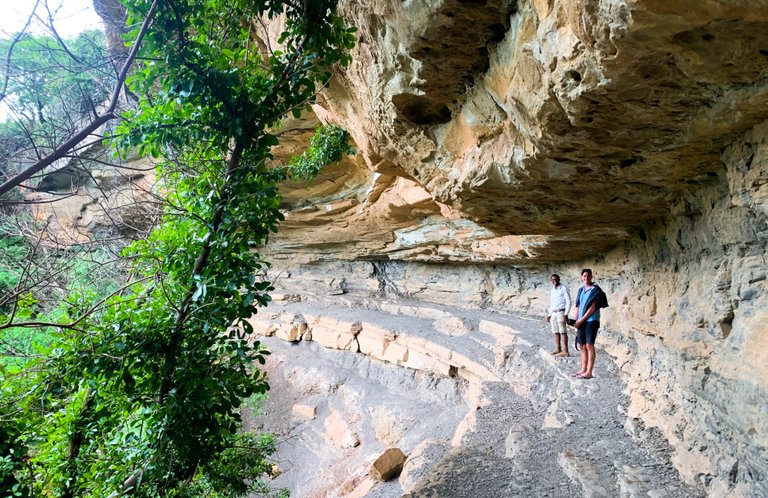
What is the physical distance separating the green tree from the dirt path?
2110 mm

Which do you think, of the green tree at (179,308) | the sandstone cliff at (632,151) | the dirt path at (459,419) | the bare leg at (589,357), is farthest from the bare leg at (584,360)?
the green tree at (179,308)

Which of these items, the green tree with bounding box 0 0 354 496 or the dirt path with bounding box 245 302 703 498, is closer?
the green tree with bounding box 0 0 354 496

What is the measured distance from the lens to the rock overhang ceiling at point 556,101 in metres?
1.95

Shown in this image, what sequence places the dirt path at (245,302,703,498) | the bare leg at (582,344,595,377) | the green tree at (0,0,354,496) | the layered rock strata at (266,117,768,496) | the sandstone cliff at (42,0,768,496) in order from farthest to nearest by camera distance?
the bare leg at (582,344,595,377), the dirt path at (245,302,703,498), the green tree at (0,0,354,496), the layered rock strata at (266,117,768,496), the sandstone cliff at (42,0,768,496)

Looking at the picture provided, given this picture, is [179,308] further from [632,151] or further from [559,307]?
[559,307]

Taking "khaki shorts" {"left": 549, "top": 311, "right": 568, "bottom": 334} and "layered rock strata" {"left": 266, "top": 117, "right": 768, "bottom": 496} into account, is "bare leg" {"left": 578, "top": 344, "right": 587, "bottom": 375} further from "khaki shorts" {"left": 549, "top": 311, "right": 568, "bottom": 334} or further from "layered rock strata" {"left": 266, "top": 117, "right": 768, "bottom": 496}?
"khaki shorts" {"left": 549, "top": 311, "right": 568, "bottom": 334}

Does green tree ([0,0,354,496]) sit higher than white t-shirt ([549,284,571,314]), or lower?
higher

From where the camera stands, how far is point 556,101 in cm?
270

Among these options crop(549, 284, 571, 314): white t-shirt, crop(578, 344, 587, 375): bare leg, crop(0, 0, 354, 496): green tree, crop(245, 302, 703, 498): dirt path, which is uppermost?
crop(0, 0, 354, 496): green tree

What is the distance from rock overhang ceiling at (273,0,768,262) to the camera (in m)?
1.95

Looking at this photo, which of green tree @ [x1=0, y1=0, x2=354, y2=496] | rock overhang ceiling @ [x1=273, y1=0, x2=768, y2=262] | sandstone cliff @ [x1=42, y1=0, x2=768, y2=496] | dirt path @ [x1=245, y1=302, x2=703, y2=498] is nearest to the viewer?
rock overhang ceiling @ [x1=273, y1=0, x2=768, y2=262]

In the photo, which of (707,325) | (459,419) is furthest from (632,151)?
(459,419)

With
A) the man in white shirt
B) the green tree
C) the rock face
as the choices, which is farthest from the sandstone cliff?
the green tree

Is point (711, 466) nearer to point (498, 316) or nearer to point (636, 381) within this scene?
point (636, 381)
